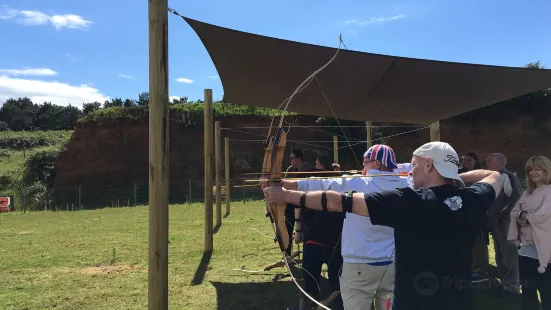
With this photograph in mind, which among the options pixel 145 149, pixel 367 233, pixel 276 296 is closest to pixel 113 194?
pixel 145 149

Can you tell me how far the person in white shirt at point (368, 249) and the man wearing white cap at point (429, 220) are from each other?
1.89 feet

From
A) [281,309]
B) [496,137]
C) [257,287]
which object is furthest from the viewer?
[496,137]

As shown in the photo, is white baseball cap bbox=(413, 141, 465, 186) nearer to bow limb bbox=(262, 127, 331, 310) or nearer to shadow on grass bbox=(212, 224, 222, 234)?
bow limb bbox=(262, 127, 331, 310)

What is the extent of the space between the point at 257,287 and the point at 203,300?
69cm

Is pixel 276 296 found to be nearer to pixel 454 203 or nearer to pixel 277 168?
pixel 277 168

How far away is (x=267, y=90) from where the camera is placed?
550cm

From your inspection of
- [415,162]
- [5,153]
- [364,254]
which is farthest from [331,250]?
[5,153]

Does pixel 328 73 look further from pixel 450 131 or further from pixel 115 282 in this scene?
pixel 450 131

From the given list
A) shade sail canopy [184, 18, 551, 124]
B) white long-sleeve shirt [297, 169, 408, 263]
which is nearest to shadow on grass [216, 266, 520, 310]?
white long-sleeve shirt [297, 169, 408, 263]

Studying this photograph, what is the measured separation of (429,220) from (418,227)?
0.16ft

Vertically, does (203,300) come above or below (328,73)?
below

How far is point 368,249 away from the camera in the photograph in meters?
2.28

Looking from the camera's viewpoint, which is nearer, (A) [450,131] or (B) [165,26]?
(B) [165,26]

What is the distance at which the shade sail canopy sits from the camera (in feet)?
13.8
